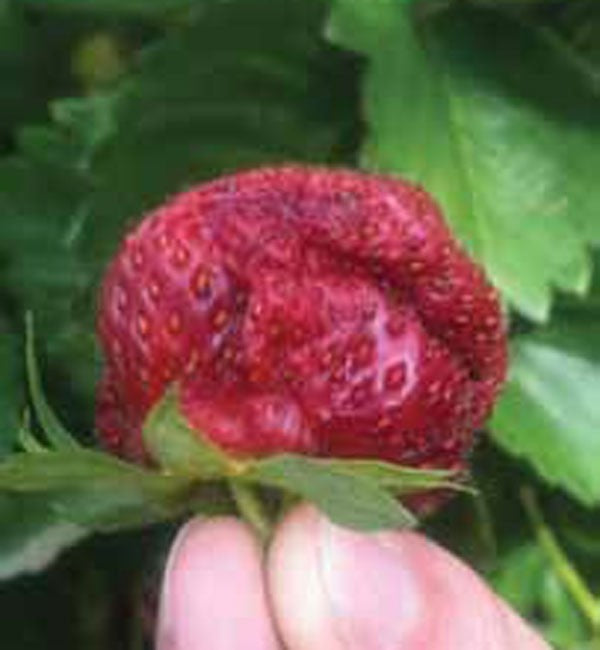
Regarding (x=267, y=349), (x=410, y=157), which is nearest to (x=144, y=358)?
(x=267, y=349)

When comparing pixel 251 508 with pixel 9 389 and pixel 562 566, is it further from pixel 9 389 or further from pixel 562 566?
pixel 562 566

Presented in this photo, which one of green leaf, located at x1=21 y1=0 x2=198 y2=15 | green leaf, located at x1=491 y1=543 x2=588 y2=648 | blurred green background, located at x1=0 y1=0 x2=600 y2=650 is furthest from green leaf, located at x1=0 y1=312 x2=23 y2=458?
green leaf, located at x1=491 y1=543 x2=588 y2=648

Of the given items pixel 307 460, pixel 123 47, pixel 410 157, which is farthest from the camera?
pixel 123 47

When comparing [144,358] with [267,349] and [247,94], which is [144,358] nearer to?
[267,349]

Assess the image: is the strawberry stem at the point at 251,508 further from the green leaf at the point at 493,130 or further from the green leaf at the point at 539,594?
the green leaf at the point at 539,594

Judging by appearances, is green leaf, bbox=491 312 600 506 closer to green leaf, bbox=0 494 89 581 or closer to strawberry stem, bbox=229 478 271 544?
green leaf, bbox=0 494 89 581

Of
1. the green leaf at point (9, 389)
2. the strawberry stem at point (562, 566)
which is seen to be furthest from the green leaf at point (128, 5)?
the strawberry stem at point (562, 566)

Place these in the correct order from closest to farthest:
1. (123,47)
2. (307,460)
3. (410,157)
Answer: (307,460)
(410,157)
(123,47)

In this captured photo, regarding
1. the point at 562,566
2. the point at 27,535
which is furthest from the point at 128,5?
the point at 562,566
